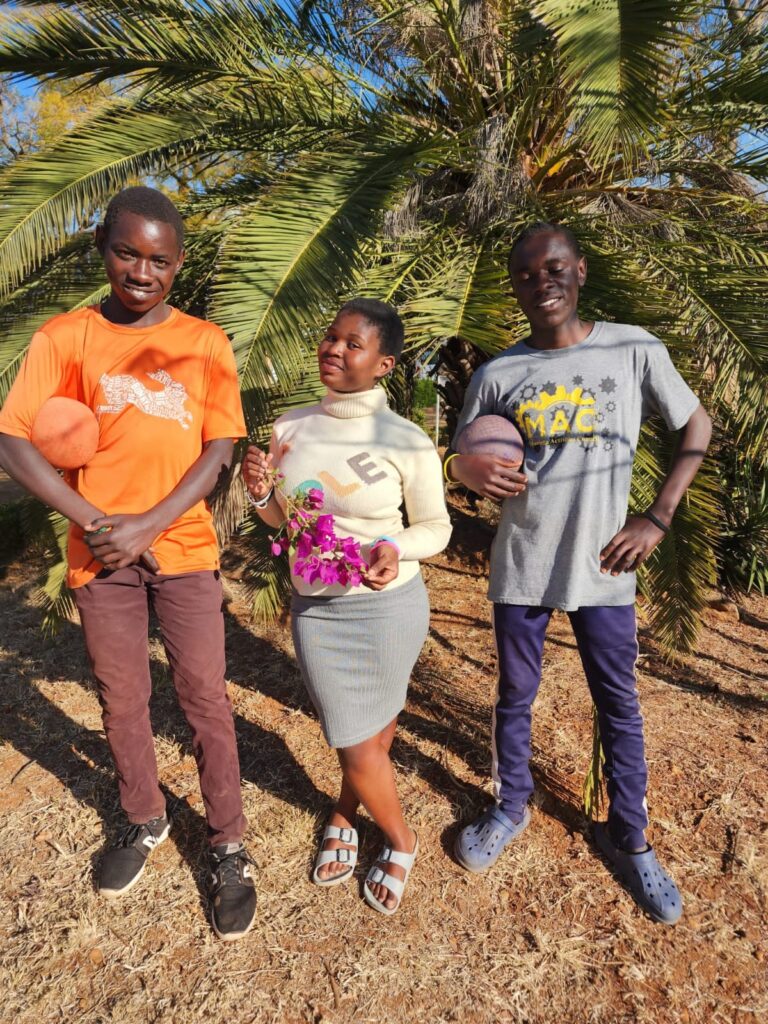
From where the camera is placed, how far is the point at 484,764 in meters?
3.21

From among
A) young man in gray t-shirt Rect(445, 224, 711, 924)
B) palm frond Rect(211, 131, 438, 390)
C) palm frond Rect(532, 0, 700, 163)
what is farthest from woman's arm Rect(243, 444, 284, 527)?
palm frond Rect(532, 0, 700, 163)

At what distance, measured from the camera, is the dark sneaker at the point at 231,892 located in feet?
7.32

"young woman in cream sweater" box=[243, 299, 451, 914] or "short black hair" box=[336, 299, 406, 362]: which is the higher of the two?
"short black hair" box=[336, 299, 406, 362]

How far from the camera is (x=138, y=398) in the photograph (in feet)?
6.88

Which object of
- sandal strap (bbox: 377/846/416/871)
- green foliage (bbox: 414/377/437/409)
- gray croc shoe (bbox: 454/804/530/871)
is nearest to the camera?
sandal strap (bbox: 377/846/416/871)

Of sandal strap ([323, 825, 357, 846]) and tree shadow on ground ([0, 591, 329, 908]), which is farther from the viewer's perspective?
tree shadow on ground ([0, 591, 329, 908])

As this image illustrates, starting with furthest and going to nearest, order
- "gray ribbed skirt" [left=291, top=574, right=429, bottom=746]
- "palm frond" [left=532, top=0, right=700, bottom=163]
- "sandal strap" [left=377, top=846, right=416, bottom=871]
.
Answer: "palm frond" [left=532, top=0, right=700, bottom=163], "sandal strap" [left=377, top=846, right=416, bottom=871], "gray ribbed skirt" [left=291, top=574, right=429, bottom=746]

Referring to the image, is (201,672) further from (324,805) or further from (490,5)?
(490,5)

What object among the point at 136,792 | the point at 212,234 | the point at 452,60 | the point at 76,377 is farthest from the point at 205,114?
the point at 136,792

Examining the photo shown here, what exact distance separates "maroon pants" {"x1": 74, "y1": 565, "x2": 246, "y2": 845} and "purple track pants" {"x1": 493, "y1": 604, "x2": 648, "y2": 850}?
0.95 metres

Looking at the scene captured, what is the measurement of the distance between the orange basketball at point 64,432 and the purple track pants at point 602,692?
4.64 feet

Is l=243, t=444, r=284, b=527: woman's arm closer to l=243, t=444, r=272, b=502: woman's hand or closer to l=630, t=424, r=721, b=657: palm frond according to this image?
l=243, t=444, r=272, b=502: woman's hand

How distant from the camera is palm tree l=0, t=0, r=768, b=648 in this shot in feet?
Answer: 9.91

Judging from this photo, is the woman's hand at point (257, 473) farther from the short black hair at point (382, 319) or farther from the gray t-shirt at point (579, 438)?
the gray t-shirt at point (579, 438)
